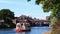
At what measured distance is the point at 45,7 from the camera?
13414mm

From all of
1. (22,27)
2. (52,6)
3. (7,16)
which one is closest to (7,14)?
(7,16)

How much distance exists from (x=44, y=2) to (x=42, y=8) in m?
0.41

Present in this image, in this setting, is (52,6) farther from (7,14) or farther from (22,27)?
(7,14)

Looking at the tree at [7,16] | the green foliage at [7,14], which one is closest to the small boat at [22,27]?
the tree at [7,16]

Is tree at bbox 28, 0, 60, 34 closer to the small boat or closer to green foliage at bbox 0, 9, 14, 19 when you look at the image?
the small boat

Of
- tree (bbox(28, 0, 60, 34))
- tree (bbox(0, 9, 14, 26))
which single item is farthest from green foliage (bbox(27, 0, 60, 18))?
tree (bbox(0, 9, 14, 26))

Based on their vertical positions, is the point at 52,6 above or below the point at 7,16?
above

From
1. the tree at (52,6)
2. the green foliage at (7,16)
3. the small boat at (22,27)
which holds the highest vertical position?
the tree at (52,6)

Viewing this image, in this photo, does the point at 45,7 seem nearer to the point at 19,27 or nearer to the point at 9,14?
the point at 19,27

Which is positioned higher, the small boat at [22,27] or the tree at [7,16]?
the tree at [7,16]

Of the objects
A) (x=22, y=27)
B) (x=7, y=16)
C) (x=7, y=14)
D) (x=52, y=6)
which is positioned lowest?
(x=22, y=27)

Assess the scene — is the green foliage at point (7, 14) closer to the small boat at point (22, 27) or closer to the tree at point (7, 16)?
the tree at point (7, 16)

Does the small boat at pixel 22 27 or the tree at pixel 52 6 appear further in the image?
the small boat at pixel 22 27

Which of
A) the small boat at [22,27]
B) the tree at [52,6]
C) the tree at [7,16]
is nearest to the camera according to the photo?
the tree at [52,6]
